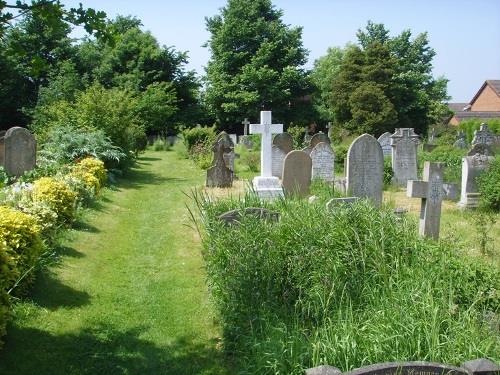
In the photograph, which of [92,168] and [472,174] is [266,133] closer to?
[92,168]

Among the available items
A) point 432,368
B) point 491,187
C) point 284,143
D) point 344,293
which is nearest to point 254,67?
point 284,143

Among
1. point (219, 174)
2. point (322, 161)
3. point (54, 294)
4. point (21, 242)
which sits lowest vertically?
point (54, 294)

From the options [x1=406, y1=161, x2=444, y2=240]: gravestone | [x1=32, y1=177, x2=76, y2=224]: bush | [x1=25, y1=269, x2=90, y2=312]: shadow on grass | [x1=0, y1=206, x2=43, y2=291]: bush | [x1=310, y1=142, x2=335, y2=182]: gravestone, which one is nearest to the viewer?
[x1=0, y1=206, x2=43, y2=291]: bush

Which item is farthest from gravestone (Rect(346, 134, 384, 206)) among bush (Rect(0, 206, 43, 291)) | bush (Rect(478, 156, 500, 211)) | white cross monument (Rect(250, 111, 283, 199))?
bush (Rect(0, 206, 43, 291))

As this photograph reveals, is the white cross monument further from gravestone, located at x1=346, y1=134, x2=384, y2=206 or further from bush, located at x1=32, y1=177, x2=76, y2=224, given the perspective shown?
bush, located at x1=32, y1=177, x2=76, y2=224

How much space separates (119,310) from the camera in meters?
6.23

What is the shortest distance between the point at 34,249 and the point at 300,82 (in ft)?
129

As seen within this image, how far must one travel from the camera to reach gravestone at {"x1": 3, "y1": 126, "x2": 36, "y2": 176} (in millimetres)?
13070

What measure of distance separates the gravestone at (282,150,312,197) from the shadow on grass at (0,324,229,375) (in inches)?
242

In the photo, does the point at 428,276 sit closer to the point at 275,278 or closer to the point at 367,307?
the point at 367,307

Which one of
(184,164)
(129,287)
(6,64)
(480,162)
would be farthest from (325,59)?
(129,287)

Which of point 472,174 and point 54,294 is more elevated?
point 472,174

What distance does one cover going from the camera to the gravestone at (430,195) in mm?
8109

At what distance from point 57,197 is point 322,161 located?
8863 mm
